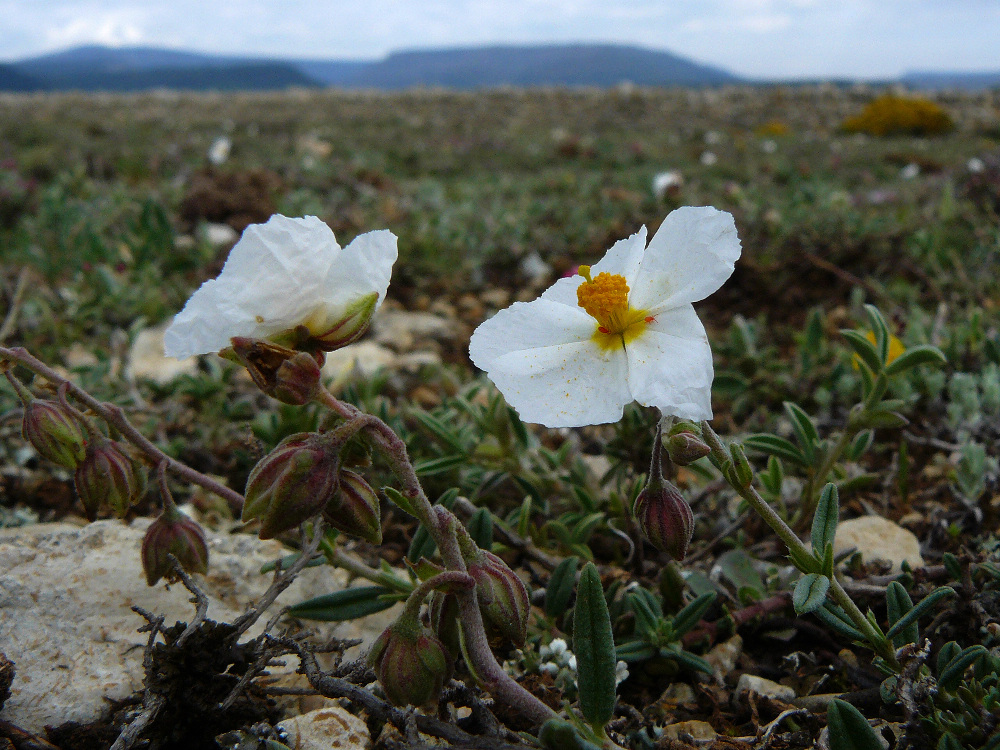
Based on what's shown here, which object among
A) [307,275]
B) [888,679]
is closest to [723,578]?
[888,679]

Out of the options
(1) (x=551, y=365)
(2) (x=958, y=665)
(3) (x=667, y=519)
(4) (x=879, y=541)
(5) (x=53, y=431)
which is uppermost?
(1) (x=551, y=365)

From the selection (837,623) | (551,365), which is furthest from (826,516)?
(551,365)

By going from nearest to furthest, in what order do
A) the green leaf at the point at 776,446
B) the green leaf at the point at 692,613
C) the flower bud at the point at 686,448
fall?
the flower bud at the point at 686,448, the green leaf at the point at 692,613, the green leaf at the point at 776,446

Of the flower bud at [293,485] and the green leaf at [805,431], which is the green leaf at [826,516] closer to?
the green leaf at [805,431]

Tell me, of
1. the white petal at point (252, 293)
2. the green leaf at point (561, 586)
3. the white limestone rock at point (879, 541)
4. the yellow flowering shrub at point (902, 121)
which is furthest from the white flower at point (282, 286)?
the yellow flowering shrub at point (902, 121)

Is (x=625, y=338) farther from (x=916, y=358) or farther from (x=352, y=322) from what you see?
(x=916, y=358)

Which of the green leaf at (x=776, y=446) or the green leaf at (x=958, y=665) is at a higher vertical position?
the green leaf at (x=776, y=446)

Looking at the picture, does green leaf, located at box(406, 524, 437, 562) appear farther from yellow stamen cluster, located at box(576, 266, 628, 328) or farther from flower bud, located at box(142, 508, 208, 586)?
yellow stamen cluster, located at box(576, 266, 628, 328)
